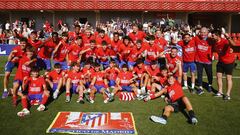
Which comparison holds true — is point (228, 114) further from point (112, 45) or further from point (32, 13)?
point (32, 13)

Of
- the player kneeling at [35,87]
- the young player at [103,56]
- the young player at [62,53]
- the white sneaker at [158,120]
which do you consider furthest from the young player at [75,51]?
the white sneaker at [158,120]

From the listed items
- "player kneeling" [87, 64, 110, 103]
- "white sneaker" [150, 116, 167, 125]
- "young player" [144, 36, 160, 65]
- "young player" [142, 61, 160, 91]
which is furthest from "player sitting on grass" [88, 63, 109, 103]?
"white sneaker" [150, 116, 167, 125]

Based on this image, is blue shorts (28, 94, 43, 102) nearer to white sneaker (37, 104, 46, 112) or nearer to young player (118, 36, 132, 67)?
white sneaker (37, 104, 46, 112)

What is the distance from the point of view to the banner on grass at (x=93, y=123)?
18.6 ft

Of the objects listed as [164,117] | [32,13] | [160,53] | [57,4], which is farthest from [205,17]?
[164,117]

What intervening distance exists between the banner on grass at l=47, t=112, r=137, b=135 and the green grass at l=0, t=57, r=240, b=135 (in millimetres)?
196

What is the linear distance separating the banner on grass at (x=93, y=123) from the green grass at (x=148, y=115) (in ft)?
0.64

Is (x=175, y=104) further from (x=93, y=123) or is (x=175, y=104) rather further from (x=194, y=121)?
(x=93, y=123)

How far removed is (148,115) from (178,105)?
0.97 meters

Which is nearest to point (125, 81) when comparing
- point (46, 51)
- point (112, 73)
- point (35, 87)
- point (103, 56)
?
point (112, 73)

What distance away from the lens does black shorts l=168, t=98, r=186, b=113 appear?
6.95 meters

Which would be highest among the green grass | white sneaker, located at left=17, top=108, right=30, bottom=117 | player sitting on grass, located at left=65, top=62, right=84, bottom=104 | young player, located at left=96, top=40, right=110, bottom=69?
young player, located at left=96, top=40, right=110, bottom=69

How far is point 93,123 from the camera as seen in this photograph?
6113 millimetres

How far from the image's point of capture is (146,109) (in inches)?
291
